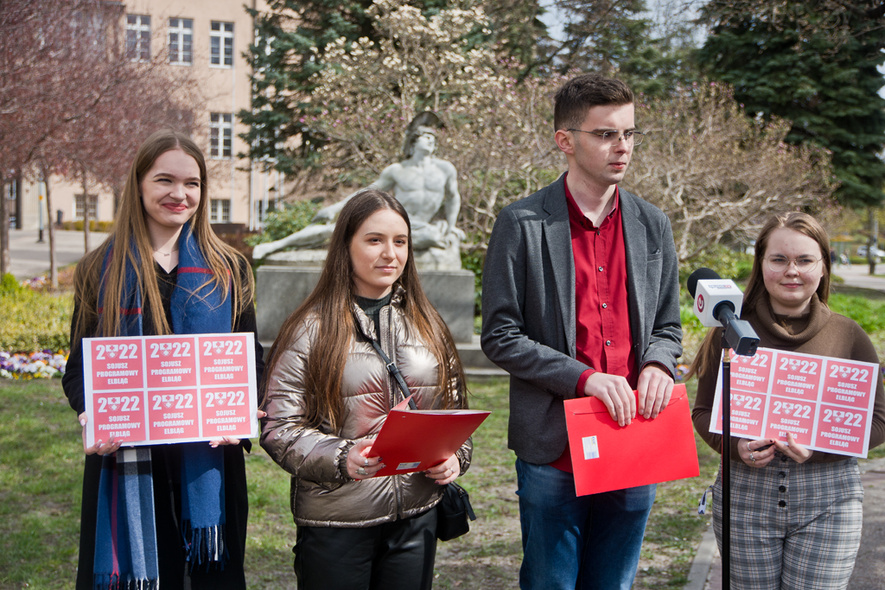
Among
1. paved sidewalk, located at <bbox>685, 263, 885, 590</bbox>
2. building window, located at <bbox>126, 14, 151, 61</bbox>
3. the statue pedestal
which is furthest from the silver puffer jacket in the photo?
building window, located at <bbox>126, 14, 151, 61</bbox>

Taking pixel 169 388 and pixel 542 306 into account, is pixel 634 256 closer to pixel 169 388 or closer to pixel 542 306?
pixel 542 306

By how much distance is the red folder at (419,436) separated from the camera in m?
2.03

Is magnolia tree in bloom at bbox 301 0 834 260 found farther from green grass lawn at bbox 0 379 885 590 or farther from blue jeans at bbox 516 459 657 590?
blue jeans at bbox 516 459 657 590

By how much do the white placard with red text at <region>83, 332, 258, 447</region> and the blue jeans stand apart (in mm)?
947

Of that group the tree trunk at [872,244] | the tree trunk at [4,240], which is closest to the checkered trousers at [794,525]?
the tree trunk at [4,240]

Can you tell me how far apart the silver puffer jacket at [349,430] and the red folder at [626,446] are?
0.50 m

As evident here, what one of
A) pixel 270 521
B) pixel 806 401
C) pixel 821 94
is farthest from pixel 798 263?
pixel 821 94

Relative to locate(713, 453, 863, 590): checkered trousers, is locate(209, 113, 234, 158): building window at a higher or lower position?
higher

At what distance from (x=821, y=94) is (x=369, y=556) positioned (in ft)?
85.3

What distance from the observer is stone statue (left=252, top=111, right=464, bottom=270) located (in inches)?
395

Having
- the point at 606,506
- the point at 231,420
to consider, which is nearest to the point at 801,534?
the point at 606,506

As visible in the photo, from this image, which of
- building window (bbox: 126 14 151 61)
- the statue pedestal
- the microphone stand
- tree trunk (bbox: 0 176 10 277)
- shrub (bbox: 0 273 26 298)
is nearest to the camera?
the microphone stand

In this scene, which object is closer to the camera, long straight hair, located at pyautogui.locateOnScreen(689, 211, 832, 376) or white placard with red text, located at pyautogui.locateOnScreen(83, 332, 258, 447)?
white placard with red text, located at pyautogui.locateOnScreen(83, 332, 258, 447)

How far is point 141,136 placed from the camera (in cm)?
1802
